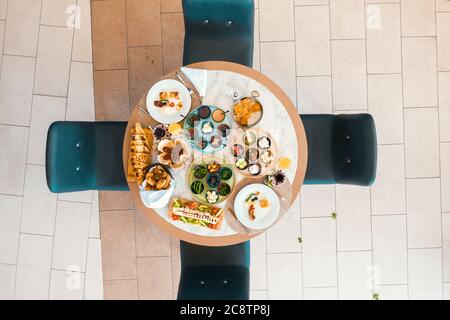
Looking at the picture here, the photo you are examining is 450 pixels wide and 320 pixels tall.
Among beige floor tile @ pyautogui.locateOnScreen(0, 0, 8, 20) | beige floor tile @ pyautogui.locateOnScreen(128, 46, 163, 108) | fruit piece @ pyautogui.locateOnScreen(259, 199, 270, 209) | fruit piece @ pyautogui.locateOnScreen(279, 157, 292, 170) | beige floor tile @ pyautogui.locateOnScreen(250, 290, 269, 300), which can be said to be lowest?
beige floor tile @ pyautogui.locateOnScreen(250, 290, 269, 300)

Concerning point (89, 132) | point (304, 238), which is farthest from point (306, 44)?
point (89, 132)

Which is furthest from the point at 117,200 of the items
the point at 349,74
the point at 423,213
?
the point at 423,213

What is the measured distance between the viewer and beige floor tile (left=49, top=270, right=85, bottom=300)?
11.4ft

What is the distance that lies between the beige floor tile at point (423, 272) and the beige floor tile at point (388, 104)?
1.07 meters

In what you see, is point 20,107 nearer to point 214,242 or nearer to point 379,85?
point 214,242

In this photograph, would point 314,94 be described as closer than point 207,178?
No

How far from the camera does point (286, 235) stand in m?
3.44

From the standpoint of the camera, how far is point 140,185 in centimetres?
238

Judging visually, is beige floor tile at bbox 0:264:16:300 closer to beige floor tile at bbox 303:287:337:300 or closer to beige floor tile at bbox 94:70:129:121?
beige floor tile at bbox 94:70:129:121

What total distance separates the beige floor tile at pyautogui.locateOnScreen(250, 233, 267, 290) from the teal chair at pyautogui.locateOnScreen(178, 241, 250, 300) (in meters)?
0.82

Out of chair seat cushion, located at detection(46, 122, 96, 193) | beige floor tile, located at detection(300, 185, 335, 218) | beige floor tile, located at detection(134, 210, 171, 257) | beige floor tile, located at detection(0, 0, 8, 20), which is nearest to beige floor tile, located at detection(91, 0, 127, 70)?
beige floor tile, located at detection(0, 0, 8, 20)

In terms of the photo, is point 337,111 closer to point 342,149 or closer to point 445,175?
point 342,149

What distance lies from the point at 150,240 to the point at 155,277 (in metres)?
0.35

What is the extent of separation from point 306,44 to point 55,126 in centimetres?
230
